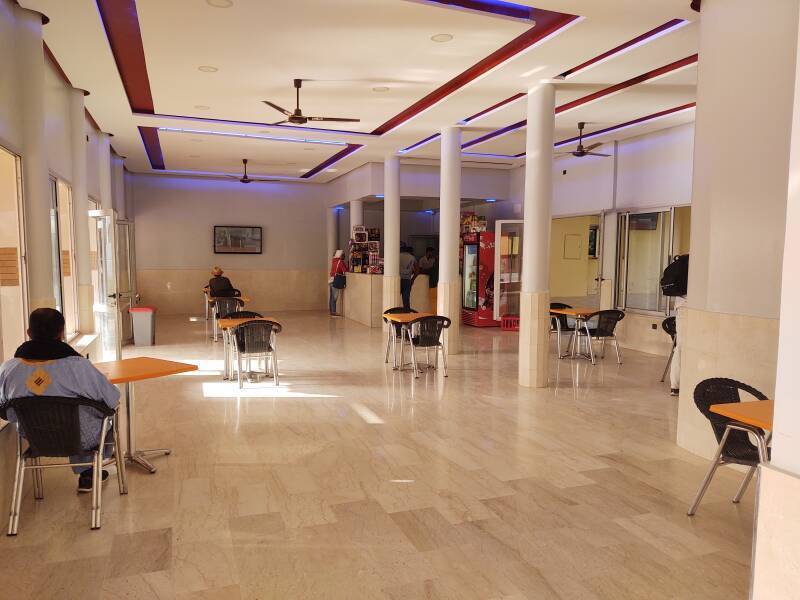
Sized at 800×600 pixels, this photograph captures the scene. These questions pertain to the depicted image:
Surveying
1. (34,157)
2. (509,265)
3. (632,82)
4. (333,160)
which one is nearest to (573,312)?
(632,82)

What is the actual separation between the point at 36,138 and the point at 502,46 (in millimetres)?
3979

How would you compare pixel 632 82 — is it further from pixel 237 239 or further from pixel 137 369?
pixel 237 239

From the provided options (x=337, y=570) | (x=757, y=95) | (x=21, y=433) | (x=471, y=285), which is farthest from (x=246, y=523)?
(x=471, y=285)

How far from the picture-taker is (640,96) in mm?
7176

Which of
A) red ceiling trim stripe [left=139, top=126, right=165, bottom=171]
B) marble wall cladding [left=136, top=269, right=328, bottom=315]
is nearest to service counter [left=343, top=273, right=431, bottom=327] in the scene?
marble wall cladding [left=136, top=269, right=328, bottom=315]

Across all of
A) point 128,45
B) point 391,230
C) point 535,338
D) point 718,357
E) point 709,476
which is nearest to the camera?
point 709,476

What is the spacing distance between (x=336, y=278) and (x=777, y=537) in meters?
12.7

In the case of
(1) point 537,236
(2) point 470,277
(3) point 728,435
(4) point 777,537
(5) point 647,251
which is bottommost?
(3) point 728,435

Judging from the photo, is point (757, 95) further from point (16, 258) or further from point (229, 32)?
point (16, 258)

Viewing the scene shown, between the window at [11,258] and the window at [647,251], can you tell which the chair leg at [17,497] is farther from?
the window at [647,251]

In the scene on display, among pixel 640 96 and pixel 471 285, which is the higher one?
pixel 640 96

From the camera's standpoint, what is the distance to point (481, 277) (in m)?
12.5

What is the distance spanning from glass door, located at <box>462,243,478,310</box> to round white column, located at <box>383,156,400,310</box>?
2021mm

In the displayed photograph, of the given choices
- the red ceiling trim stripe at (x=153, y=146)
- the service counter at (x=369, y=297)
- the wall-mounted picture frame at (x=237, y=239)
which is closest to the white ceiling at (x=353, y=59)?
the red ceiling trim stripe at (x=153, y=146)
